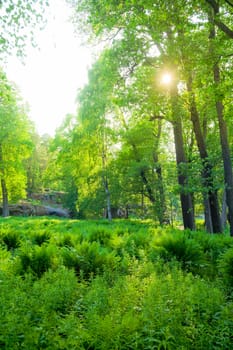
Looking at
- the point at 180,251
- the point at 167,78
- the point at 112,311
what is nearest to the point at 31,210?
the point at 167,78

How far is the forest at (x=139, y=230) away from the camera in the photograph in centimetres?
322

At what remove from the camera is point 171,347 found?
2.96 m

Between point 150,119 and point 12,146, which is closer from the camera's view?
point 150,119

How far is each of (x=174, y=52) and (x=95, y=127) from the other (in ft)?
38.8

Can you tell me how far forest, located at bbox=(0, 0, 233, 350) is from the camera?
3.22 m

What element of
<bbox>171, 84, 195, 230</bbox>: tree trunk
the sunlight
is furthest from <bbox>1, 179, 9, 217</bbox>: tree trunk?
the sunlight

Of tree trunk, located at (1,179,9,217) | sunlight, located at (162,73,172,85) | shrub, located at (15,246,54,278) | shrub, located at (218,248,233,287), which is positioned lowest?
shrub, located at (218,248,233,287)

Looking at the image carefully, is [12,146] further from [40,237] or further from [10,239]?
[40,237]

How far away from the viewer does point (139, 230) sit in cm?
1134

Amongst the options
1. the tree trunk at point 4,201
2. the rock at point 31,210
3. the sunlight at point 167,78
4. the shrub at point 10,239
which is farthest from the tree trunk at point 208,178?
the rock at point 31,210

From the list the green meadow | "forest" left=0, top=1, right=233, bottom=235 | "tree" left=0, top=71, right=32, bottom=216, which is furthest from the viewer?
"tree" left=0, top=71, right=32, bottom=216

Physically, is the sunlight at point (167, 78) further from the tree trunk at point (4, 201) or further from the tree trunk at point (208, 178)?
the tree trunk at point (4, 201)

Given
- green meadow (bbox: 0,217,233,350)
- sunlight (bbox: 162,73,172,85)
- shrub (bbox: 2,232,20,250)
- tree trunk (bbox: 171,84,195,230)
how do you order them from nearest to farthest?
green meadow (bbox: 0,217,233,350)
shrub (bbox: 2,232,20,250)
tree trunk (bbox: 171,84,195,230)
sunlight (bbox: 162,73,172,85)

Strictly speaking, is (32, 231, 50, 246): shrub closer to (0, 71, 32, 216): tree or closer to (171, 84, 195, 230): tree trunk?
(171, 84, 195, 230): tree trunk
